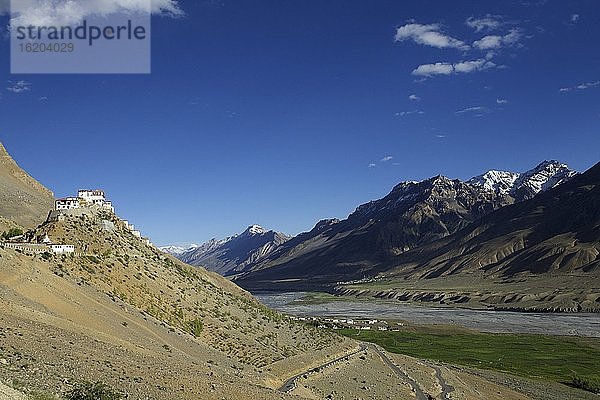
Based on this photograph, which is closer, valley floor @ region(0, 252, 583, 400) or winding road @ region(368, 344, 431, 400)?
A: valley floor @ region(0, 252, 583, 400)

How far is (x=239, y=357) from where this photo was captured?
4631cm

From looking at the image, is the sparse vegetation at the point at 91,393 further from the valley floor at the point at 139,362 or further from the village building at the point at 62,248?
the village building at the point at 62,248

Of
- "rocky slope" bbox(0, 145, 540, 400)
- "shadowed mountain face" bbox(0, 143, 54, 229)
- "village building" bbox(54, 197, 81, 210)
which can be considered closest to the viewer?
"rocky slope" bbox(0, 145, 540, 400)

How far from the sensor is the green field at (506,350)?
82.4 meters

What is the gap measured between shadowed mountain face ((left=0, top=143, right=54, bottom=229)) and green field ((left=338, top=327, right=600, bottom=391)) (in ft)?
202

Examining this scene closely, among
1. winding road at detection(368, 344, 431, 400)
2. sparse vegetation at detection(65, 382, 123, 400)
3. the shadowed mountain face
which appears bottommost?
winding road at detection(368, 344, 431, 400)

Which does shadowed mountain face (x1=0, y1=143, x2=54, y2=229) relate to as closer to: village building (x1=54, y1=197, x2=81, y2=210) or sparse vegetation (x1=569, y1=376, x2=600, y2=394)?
village building (x1=54, y1=197, x2=81, y2=210)

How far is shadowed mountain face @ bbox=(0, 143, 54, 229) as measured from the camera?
83.9 m

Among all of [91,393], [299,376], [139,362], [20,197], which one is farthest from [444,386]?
[20,197]

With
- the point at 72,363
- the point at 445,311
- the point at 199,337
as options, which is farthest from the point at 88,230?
the point at 445,311

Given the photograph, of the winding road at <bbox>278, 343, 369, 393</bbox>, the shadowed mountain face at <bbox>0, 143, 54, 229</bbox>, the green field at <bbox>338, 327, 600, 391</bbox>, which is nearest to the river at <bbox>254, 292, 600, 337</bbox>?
the green field at <bbox>338, 327, 600, 391</bbox>

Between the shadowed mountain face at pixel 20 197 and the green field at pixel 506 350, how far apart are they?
202 ft

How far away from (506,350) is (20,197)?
284 ft

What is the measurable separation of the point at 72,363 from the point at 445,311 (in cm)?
17029
